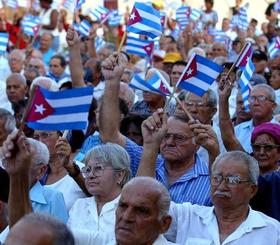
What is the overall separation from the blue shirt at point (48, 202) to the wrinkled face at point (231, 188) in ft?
3.44

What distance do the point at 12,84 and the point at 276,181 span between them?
558 cm

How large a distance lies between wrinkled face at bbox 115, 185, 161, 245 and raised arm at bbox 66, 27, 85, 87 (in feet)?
14.3

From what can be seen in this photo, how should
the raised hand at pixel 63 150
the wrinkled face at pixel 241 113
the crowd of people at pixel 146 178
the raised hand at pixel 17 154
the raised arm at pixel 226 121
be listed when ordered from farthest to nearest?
the wrinkled face at pixel 241 113 < the raised arm at pixel 226 121 < the raised hand at pixel 63 150 < the crowd of people at pixel 146 178 < the raised hand at pixel 17 154

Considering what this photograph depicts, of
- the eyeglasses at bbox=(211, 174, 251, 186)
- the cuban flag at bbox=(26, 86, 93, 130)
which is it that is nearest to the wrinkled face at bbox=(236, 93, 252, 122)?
the eyeglasses at bbox=(211, 174, 251, 186)

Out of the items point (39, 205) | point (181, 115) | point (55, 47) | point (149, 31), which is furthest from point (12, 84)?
point (55, 47)

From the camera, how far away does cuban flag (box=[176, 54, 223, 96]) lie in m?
7.86

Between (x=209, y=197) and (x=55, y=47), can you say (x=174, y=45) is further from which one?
(x=209, y=197)

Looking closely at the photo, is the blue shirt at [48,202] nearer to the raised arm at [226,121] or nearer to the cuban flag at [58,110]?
the cuban flag at [58,110]

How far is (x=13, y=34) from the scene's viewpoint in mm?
19000

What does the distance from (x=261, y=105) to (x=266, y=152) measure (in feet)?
6.33

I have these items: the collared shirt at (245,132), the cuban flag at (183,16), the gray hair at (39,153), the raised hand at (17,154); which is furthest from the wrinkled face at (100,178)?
the cuban flag at (183,16)

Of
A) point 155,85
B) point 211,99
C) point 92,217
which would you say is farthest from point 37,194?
point 211,99

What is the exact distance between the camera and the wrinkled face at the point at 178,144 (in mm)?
7086

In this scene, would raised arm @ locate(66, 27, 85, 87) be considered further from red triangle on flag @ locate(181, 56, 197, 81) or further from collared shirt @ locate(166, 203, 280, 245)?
collared shirt @ locate(166, 203, 280, 245)
